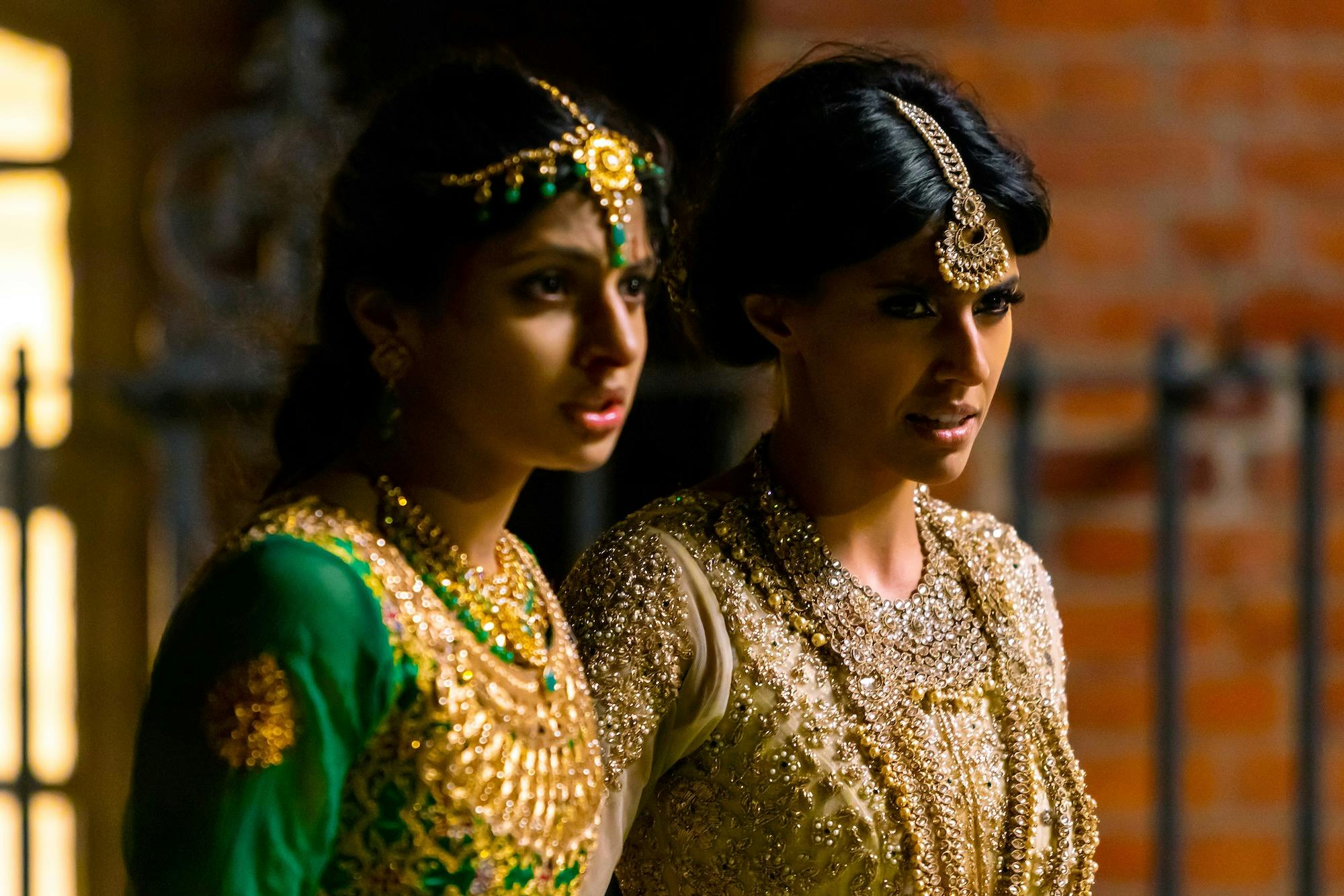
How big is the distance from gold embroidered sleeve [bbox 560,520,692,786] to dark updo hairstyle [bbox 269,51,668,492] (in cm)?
21

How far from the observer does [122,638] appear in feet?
9.07

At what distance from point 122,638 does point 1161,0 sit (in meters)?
1.79

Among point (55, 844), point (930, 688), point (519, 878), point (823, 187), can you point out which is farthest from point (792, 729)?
point (55, 844)

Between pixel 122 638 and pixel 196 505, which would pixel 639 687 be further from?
pixel 122 638

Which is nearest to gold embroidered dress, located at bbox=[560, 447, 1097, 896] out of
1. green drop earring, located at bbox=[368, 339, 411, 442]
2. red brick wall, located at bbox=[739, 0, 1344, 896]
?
green drop earring, located at bbox=[368, 339, 411, 442]

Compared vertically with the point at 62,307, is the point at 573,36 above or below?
above

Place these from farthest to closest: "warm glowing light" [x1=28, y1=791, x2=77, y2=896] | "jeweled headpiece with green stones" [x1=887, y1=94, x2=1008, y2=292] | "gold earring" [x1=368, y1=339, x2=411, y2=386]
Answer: "warm glowing light" [x1=28, y1=791, x2=77, y2=896] < "jeweled headpiece with green stones" [x1=887, y1=94, x2=1008, y2=292] < "gold earring" [x1=368, y1=339, x2=411, y2=386]

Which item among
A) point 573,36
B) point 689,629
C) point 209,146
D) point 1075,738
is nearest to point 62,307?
point 209,146

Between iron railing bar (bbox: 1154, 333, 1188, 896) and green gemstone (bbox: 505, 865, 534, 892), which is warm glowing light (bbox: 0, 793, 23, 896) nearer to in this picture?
iron railing bar (bbox: 1154, 333, 1188, 896)

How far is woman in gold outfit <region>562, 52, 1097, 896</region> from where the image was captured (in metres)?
1.12

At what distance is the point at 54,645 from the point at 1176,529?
192 cm

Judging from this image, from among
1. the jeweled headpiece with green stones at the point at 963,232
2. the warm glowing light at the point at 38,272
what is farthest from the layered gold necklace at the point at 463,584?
the warm glowing light at the point at 38,272

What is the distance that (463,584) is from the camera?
3.27 feet

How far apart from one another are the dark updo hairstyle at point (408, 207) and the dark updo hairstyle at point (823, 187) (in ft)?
0.40
